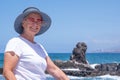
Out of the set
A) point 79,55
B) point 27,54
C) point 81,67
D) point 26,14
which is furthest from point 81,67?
point 27,54

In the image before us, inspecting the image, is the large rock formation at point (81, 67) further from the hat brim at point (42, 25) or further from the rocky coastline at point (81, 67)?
the hat brim at point (42, 25)

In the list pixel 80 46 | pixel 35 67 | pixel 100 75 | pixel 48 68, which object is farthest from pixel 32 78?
pixel 80 46

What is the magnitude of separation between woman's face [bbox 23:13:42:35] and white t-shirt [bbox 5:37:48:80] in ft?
0.26

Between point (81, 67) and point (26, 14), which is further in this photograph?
point (81, 67)

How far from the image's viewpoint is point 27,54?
2775 mm

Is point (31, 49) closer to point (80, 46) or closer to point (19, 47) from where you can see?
point (19, 47)

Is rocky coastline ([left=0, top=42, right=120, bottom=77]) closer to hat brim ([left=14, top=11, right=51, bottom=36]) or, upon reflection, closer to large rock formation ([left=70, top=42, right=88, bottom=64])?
large rock formation ([left=70, top=42, right=88, bottom=64])

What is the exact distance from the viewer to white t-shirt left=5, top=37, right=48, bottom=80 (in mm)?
2711

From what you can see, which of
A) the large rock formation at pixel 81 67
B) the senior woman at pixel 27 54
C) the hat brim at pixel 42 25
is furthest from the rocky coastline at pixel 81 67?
the senior woman at pixel 27 54

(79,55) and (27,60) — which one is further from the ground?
(27,60)

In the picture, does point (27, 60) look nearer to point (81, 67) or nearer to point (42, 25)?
point (42, 25)

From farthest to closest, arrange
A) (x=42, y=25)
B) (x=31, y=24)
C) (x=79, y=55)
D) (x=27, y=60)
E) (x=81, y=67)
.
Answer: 1. (x=79, y=55)
2. (x=81, y=67)
3. (x=42, y=25)
4. (x=31, y=24)
5. (x=27, y=60)

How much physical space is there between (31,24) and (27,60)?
11.4 inches

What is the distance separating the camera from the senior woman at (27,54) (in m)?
2.65
